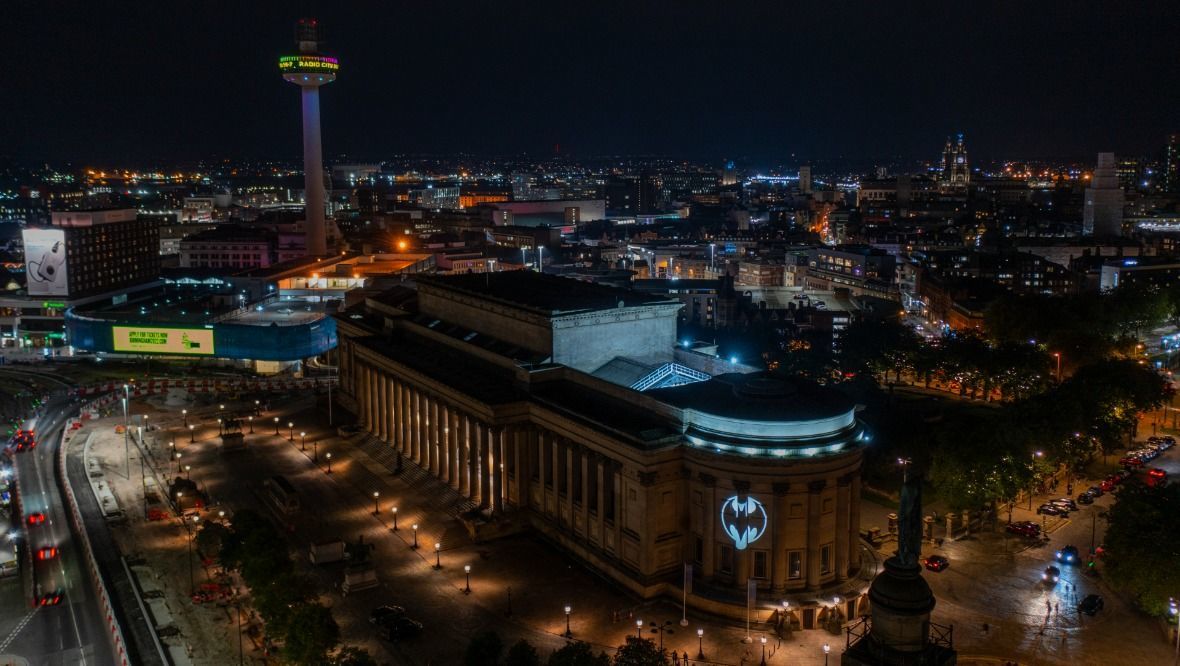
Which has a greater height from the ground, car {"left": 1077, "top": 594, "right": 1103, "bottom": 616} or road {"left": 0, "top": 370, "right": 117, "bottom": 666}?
car {"left": 1077, "top": 594, "right": 1103, "bottom": 616}

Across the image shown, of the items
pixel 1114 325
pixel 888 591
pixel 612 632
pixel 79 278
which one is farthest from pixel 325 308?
pixel 888 591

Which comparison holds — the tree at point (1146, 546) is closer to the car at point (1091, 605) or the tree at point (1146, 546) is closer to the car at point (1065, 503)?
the car at point (1091, 605)

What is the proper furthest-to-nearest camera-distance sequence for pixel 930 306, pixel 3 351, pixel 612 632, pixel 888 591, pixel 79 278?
pixel 930 306, pixel 79 278, pixel 3 351, pixel 612 632, pixel 888 591

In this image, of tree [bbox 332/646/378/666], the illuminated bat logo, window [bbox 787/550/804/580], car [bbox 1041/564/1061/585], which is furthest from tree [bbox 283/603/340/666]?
car [bbox 1041/564/1061/585]

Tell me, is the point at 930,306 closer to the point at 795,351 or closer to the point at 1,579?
the point at 795,351

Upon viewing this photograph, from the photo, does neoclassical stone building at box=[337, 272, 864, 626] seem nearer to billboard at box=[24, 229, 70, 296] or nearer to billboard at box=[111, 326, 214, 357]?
billboard at box=[111, 326, 214, 357]

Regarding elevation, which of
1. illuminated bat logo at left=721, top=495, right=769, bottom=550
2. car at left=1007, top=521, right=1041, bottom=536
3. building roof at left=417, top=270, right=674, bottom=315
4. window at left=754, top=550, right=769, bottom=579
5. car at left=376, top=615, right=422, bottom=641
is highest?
building roof at left=417, top=270, right=674, bottom=315

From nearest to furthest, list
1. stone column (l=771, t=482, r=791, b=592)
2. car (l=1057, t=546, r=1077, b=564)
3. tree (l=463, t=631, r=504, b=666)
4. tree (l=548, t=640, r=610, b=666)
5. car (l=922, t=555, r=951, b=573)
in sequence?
tree (l=548, t=640, r=610, b=666)
tree (l=463, t=631, r=504, b=666)
stone column (l=771, t=482, r=791, b=592)
car (l=922, t=555, r=951, b=573)
car (l=1057, t=546, r=1077, b=564)
